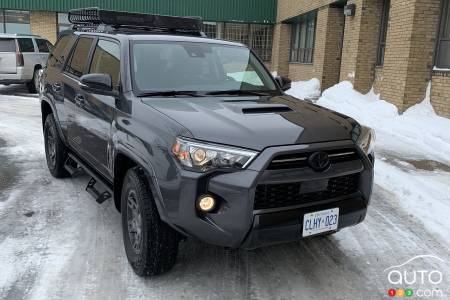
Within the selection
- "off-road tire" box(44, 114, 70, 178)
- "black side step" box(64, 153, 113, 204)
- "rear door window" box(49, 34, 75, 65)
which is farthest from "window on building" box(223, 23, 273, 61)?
"black side step" box(64, 153, 113, 204)

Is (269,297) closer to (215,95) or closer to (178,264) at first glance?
(178,264)

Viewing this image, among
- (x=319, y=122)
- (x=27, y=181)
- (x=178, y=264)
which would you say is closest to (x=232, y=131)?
(x=319, y=122)

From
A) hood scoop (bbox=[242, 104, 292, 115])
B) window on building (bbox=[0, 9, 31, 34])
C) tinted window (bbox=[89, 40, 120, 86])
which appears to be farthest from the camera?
window on building (bbox=[0, 9, 31, 34])

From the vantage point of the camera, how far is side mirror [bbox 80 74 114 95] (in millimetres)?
3695

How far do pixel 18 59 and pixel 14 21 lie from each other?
9215 millimetres

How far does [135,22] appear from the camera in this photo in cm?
500

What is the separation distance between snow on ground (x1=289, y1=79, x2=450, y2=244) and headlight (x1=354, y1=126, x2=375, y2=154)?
139 cm

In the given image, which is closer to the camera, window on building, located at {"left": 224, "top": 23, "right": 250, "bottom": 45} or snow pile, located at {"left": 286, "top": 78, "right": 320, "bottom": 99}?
snow pile, located at {"left": 286, "top": 78, "right": 320, "bottom": 99}

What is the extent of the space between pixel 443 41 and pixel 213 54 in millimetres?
6540

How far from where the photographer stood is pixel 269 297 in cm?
319

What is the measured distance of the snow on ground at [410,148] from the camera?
5.03 metres

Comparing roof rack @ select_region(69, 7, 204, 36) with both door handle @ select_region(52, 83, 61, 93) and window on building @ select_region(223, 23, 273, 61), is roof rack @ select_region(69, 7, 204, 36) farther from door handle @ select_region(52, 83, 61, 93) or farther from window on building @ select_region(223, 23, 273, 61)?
window on building @ select_region(223, 23, 273, 61)

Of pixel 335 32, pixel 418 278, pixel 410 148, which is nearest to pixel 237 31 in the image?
pixel 335 32

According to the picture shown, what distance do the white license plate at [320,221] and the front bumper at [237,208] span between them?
5 cm
